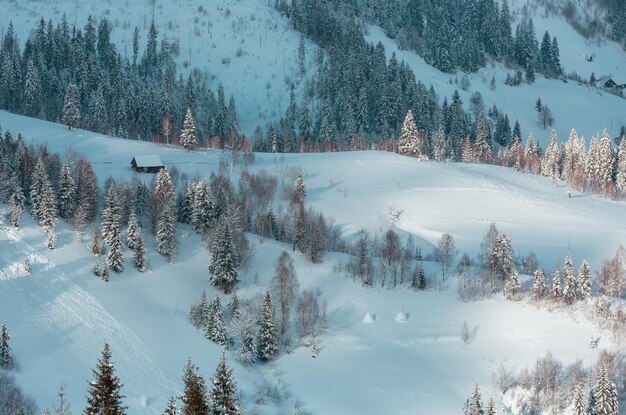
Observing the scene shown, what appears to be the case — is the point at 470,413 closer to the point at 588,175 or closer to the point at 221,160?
the point at 221,160

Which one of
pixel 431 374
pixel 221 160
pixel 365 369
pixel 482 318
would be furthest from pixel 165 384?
pixel 221 160

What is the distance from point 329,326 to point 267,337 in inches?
294

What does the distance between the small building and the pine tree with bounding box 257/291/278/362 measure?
126 feet

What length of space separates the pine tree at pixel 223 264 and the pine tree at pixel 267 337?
8.08 metres

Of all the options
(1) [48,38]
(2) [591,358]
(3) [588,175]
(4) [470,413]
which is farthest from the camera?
(1) [48,38]

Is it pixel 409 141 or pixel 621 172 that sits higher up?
pixel 409 141

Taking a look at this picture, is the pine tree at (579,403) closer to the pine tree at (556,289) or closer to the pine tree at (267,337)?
the pine tree at (556,289)

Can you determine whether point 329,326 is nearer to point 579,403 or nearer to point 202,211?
point 202,211

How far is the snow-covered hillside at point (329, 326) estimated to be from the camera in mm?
50094

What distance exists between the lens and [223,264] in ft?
210

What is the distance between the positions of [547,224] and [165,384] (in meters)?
57.0

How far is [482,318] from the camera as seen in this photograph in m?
61.2

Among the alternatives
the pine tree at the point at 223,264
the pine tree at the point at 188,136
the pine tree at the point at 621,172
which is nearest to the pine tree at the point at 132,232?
the pine tree at the point at 223,264

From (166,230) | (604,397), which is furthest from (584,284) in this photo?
(166,230)
